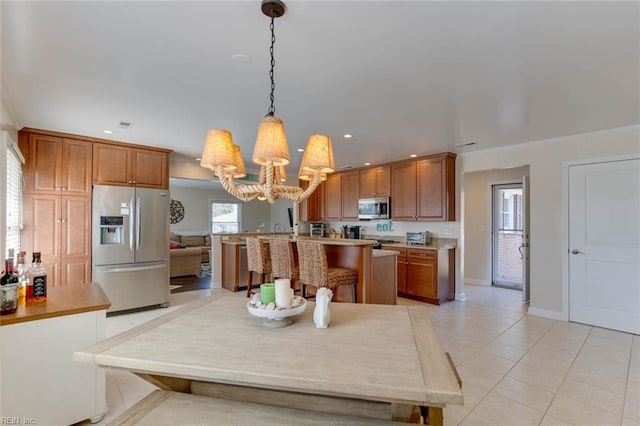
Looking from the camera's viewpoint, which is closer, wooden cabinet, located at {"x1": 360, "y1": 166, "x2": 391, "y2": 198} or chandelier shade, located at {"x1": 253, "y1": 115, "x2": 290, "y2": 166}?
chandelier shade, located at {"x1": 253, "y1": 115, "x2": 290, "y2": 166}

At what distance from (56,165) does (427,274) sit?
207 inches

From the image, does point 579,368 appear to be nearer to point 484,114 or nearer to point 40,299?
point 484,114

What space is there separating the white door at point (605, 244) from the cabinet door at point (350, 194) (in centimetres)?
343

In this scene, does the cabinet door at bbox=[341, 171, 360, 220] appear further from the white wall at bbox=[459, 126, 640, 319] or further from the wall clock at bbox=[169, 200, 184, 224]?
the wall clock at bbox=[169, 200, 184, 224]

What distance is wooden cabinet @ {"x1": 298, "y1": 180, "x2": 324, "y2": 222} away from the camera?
715 centimetres

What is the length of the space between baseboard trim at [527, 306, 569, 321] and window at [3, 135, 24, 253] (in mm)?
6016

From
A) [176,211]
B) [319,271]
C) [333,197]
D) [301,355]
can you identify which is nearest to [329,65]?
[301,355]

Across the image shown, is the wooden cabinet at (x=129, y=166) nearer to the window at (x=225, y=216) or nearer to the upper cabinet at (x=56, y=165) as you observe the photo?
the upper cabinet at (x=56, y=165)

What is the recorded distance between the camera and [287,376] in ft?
3.47

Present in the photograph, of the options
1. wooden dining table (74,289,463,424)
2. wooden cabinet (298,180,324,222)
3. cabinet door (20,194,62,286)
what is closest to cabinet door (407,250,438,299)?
wooden cabinet (298,180,324,222)

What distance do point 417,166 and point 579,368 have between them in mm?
3420

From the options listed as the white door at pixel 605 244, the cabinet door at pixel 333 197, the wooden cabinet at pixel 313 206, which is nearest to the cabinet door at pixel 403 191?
the cabinet door at pixel 333 197

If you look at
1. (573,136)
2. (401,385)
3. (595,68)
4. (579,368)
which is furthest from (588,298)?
(401,385)

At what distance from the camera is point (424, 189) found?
17.3ft
